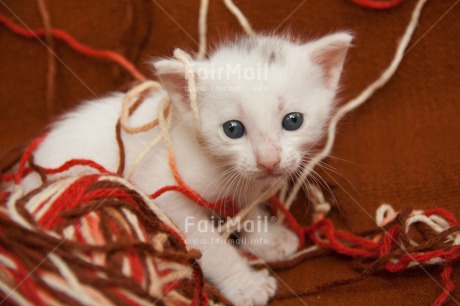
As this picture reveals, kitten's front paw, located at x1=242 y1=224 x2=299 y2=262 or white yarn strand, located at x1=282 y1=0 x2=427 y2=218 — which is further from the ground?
white yarn strand, located at x1=282 y1=0 x2=427 y2=218

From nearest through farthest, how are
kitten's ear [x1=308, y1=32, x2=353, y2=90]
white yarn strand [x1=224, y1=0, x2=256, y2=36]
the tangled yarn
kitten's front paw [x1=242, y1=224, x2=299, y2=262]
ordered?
the tangled yarn, kitten's ear [x1=308, y1=32, x2=353, y2=90], kitten's front paw [x1=242, y1=224, x2=299, y2=262], white yarn strand [x1=224, y1=0, x2=256, y2=36]

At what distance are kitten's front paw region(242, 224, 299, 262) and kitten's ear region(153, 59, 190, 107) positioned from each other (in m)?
0.52

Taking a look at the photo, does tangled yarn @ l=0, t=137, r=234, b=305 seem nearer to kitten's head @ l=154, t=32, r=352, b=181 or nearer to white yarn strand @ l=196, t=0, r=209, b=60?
kitten's head @ l=154, t=32, r=352, b=181

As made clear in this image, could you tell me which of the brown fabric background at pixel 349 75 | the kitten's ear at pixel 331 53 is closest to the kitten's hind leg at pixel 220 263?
the brown fabric background at pixel 349 75

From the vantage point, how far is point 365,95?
5.45ft

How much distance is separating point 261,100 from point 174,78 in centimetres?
25

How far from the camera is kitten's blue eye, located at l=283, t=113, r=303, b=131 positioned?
3.93 ft

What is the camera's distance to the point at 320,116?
4.20 ft

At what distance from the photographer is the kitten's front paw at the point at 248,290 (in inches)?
49.1

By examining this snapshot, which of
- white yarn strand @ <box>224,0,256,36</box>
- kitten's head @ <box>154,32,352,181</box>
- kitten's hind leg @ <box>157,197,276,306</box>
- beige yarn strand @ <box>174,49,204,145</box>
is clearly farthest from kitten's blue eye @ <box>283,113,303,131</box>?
white yarn strand @ <box>224,0,256,36</box>

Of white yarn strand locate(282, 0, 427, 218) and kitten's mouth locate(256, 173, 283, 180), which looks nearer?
kitten's mouth locate(256, 173, 283, 180)

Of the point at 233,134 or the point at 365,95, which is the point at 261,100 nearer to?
the point at 233,134

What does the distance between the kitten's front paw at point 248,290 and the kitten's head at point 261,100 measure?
31 centimetres

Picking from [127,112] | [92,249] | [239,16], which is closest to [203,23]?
[239,16]
